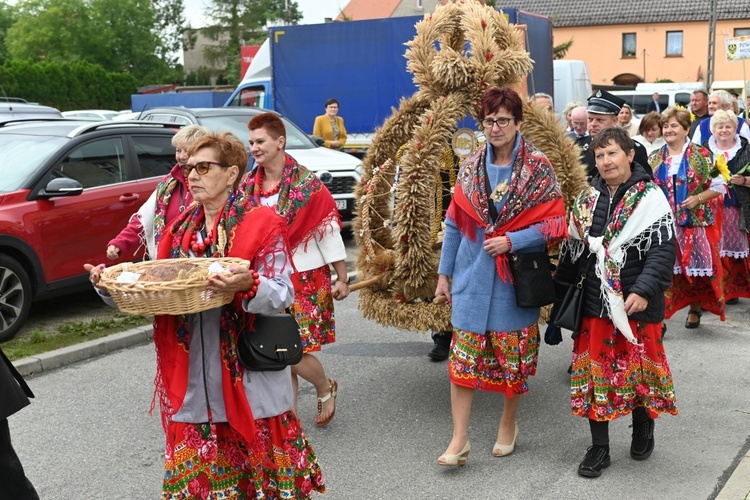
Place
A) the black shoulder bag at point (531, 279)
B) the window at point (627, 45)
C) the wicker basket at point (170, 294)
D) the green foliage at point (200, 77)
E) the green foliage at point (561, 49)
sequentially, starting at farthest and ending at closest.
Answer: the green foliage at point (200, 77) → the window at point (627, 45) → the green foliage at point (561, 49) → the black shoulder bag at point (531, 279) → the wicker basket at point (170, 294)

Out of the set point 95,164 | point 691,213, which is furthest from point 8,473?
point 691,213

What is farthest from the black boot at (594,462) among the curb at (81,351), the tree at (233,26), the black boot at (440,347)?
the tree at (233,26)

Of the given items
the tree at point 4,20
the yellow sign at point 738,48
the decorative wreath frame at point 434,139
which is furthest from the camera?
the tree at point 4,20

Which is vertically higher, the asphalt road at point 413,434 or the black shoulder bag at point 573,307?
the black shoulder bag at point 573,307

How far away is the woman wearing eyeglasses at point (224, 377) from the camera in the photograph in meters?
3.51

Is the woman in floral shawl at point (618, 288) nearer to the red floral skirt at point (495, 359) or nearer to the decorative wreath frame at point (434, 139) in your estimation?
the red floral skirt at point (495, 359)

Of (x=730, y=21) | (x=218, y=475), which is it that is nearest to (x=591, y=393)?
(x=218, y=475)

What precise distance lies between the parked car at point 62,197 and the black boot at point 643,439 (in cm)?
517

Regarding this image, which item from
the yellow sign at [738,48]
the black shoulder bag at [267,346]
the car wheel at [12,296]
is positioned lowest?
the car wheel at [12,296]

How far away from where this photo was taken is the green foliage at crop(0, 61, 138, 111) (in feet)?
138

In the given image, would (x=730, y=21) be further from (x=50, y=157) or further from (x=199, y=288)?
(x=199, y=288)

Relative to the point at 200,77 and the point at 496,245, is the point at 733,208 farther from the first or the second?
the point at 200,77

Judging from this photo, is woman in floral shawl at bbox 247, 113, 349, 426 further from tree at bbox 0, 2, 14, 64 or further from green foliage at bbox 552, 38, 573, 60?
tree at bbox 0, 2, 14, 64

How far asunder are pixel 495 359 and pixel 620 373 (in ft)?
2.19
